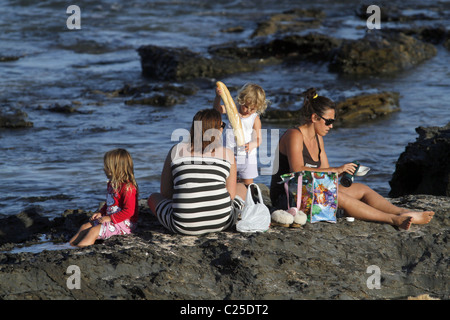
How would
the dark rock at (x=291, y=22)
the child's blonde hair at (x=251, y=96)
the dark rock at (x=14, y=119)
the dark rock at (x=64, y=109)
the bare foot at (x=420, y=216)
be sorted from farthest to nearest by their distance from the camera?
the dark rock at (x=291, y=22), the dark rock at (x=64, y=109), the dark rock at (x=14, y=119), the child's blonde hair at (x=251, y=96), the bare foot at (x=420, y=216)

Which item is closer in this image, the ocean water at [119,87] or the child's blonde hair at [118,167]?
the child's blonde hair at [118,167]

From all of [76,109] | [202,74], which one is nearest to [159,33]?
[202,74]

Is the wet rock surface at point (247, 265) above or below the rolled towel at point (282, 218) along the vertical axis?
below

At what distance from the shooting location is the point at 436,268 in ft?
14.8

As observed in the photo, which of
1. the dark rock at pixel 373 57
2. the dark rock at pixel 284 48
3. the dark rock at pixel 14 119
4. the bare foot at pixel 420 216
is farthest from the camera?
the dark rock at pixel 284 48

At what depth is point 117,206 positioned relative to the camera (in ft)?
15.8

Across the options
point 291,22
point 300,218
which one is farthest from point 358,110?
point 291,22

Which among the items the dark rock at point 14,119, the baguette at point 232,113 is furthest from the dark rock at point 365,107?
the baguette at point 232,113

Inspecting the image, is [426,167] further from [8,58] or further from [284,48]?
[8,58]

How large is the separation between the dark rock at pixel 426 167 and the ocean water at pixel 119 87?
0.75 m

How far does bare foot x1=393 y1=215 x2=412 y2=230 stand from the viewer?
4.88 meters

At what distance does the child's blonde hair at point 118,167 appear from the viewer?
469cm

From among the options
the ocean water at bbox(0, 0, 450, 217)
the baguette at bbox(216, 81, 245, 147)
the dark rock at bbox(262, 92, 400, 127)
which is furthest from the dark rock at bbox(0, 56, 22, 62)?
the baguette at bbox(216, 81, 245, 147)

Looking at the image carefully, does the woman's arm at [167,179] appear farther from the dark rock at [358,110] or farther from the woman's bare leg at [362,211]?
the dark rock at [358,110]
